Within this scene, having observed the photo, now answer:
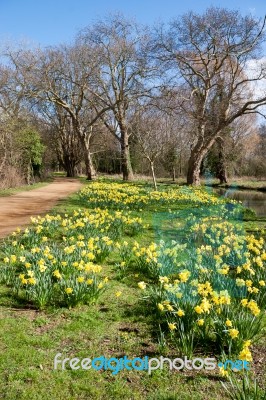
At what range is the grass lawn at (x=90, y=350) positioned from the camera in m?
2.69

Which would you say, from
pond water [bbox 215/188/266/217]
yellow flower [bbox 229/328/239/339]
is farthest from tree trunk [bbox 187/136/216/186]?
yellow flower [bbox 229/328/239/339]

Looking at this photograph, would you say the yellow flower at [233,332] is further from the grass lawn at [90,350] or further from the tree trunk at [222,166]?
the tree trunk at [222,166]

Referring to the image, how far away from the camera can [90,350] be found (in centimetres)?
322

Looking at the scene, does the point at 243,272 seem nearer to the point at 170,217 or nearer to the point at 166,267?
the point at 166,267

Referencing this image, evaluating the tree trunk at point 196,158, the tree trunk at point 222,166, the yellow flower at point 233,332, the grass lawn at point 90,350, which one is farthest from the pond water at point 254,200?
the yellow flower at point 233,332

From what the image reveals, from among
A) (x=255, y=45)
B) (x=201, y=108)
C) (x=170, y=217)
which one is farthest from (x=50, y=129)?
(x=170, y=217)

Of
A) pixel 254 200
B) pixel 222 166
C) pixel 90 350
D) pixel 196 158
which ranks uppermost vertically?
pixel 196 158

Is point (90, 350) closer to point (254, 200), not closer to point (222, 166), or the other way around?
point (254, 200)

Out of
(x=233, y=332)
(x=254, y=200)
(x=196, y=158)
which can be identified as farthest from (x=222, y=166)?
(x=233, y=332)

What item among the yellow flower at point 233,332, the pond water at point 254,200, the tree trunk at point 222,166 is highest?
the tree trunk at point 222,166

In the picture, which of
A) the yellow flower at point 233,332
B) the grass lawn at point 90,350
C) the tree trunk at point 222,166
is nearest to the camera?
the grass lawn at point 90,350

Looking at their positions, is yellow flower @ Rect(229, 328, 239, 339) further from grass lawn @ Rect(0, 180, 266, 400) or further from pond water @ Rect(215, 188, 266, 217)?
pond water @ Rect(215, 188, 266, 217)

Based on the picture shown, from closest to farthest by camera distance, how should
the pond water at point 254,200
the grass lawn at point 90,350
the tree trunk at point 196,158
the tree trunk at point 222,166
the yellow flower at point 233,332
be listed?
the grass lawn at point 90,350 < the yellow flower at point 233,332 < the pond water at point 254,200 < the tree trunk at point 196,158 < the tree trunk at point 222,166

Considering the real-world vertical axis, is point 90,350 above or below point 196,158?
below
